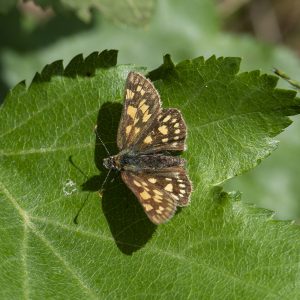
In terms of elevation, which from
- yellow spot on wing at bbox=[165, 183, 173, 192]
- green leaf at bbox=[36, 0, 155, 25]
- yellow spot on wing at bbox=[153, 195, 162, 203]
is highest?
green leaf at bbox=[36, 0, 155, 25]

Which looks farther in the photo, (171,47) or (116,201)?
(171,47)

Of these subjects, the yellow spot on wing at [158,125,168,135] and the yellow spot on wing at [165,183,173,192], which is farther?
the yellow spot on wing at [158,125,168,135]

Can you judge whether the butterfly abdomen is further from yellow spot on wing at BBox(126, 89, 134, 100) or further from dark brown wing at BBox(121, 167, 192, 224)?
yellow spot on wing at BBox(126, 89, 134, 100)

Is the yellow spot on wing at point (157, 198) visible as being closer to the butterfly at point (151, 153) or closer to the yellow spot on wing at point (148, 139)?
the butterfly at point (151, 153)

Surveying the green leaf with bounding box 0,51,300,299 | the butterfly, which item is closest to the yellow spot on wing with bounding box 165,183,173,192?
the butterfly

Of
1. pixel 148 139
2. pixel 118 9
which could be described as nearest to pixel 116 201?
pixel 148 139

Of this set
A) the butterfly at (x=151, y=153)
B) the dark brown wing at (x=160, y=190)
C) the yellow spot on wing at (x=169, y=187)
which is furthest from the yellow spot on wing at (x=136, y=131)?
the yellow spot on wing at (x=169, y=187)

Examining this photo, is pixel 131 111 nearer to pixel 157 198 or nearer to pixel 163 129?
pixel 163 129
